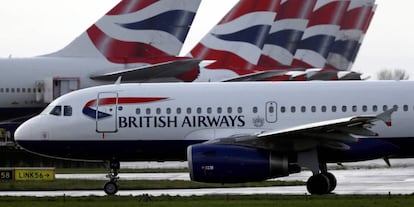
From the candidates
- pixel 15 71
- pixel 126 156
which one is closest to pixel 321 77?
pixel 15 71

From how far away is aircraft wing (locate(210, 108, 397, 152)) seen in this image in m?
29.8

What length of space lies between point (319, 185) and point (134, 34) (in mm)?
24515

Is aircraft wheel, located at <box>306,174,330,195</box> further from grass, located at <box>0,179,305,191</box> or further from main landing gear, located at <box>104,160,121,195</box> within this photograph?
grass, located at <box>0,179,305,191</box>

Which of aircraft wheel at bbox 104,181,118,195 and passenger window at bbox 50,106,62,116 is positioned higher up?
passenger window at bbox 50,106,62,116

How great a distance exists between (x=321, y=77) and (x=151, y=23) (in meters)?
14.4

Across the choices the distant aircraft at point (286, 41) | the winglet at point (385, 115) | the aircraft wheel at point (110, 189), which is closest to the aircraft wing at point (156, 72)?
the distant aircraft at point (286, 41)

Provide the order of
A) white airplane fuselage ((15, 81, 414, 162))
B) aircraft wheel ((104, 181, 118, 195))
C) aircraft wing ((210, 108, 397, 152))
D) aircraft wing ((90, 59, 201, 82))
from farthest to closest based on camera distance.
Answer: aircraft wing ((90, 59, 201, 82))
aircraft wheel ((104, 181, 118, 195))
white airplane fuselage ((15, 81, 414, 162))
aircraft wing ((210, 108, 397, 152))

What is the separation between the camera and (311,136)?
30.6 metres

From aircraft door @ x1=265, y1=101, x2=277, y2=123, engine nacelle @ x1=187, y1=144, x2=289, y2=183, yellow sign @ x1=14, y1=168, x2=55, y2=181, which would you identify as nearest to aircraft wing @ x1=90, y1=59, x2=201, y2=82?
yellow sign @ x1=14, y1=168, x2=55, y2=181

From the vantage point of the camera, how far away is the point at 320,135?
100 feet

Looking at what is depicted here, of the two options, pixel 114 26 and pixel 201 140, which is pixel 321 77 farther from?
pixel 201 140

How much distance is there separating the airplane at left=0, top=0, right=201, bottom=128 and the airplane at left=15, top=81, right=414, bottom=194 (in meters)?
20.3

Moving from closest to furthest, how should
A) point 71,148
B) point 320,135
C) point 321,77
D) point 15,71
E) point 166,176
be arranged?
point 320,135
point 71,148
point 166,176
point 15,71
point 321,77

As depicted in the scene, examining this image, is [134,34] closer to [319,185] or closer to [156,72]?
[156,72]
